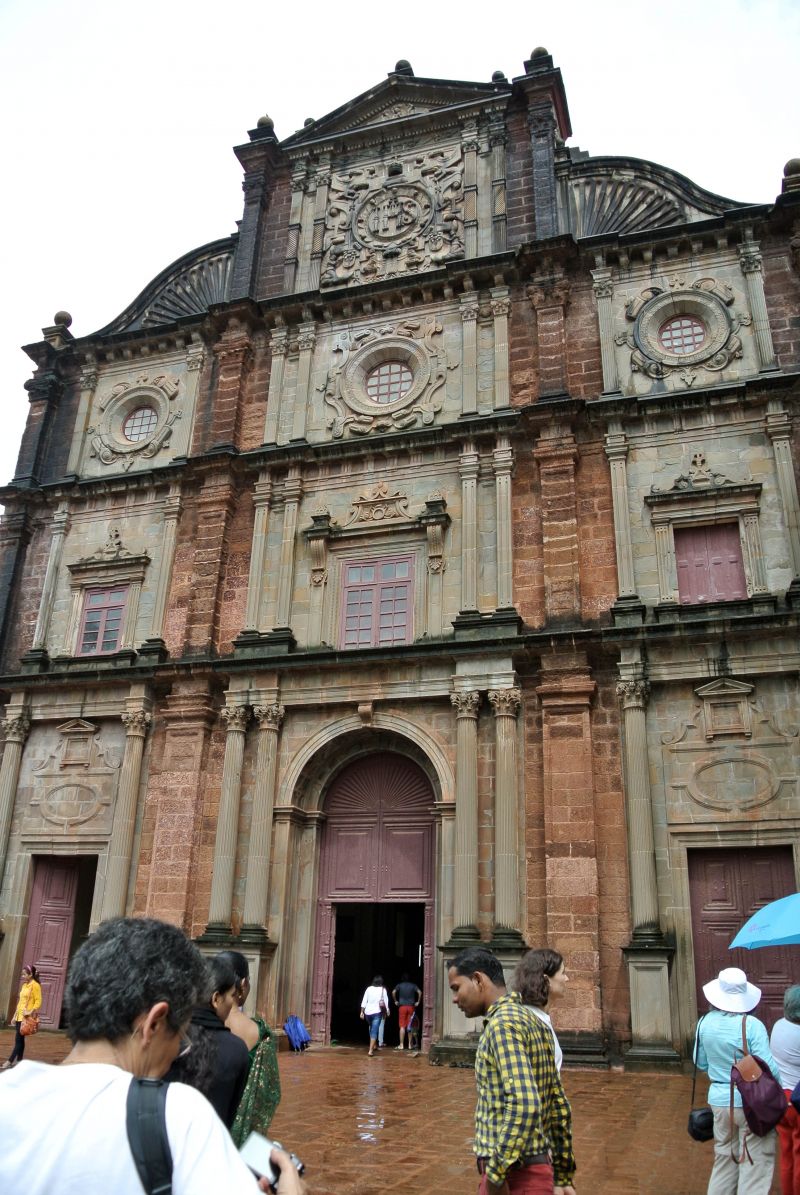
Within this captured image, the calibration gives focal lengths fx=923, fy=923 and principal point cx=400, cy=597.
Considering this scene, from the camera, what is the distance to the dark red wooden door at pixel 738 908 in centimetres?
1319

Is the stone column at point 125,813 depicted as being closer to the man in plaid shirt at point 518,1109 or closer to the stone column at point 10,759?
the stone column at point 10,759

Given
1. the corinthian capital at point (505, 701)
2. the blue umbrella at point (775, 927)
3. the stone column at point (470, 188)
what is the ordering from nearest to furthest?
the blue umbrella at point (775, 927) → the corinthian capital at point (505, 701) → the stone column at point (470, 188)

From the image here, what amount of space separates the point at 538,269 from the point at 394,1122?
49.4ft

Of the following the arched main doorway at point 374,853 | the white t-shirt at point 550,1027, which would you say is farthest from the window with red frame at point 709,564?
the white t-shirt at point 550,1027

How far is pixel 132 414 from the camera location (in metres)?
21.6

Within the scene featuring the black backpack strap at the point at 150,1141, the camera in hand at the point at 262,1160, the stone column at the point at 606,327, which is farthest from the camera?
the stone column at the point at 606,327

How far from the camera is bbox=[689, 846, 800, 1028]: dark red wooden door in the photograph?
13.2 meters

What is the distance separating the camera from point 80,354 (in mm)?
22156

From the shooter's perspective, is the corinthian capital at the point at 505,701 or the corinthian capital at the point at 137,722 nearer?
the corinthian capital at the point at 505,701

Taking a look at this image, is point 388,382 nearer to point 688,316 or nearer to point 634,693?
point 688,316

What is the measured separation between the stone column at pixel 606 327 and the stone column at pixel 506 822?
244 inches

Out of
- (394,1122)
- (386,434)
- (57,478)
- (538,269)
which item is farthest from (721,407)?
(57,478)

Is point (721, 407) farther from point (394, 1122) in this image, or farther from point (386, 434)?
point (394, 1122)

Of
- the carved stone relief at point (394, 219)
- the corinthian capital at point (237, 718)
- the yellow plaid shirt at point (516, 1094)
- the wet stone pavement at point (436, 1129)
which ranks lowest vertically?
the wet stone pavement at point (436, 1129)
